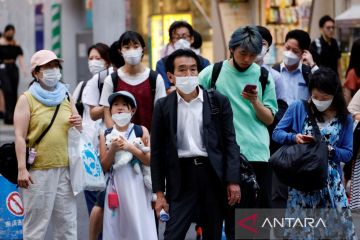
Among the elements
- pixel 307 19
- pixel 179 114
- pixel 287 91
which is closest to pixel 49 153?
pixel 179 114

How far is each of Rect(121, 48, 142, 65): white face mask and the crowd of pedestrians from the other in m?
0.01

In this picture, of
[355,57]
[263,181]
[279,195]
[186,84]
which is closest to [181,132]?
[186,84]

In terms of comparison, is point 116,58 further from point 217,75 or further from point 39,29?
point 39,29

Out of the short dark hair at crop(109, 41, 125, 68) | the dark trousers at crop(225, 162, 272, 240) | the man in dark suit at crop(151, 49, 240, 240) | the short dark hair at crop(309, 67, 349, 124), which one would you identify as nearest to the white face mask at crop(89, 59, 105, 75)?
the short dark hair at crop(109, 41, 125, 68)

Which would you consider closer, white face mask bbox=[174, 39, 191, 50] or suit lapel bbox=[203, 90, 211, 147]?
suit lapel bbox=[203, 90, 211, 147]

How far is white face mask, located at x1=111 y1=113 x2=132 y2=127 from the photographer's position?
8.58 meters

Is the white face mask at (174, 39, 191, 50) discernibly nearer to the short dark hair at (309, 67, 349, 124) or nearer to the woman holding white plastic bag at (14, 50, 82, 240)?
the woman holding white plastic bag at (14, 50, 82, 240)

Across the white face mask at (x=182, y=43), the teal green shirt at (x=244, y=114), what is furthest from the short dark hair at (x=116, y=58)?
the teal green shirt at (x=244, y=114)

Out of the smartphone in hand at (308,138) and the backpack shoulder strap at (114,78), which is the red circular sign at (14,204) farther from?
the smartphone in hand at (308,138)

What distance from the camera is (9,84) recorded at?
21266 mm

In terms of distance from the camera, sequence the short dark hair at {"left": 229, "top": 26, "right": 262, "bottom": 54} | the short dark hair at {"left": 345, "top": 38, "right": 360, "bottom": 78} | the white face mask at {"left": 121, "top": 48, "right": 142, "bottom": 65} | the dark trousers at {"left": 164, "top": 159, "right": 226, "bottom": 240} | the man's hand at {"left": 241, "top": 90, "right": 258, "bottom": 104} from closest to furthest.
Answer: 1. the dark trousers at {"left": 164, "top": 159, "right": 226, "bottom": 240}
2. the short dark hair at {"left": 229, "top": 26, "right": 262, "bottom": 54}
3. the man's hand at {"left": 241, "top": 90, "right": 258, "bottom": 104}
4. the white face mask at {"left": 121, "top": 48, "right": 142, "bottom": 65}
5. the short dark hair at {"left": 345, "top": 38, "right": 360, "bottom": 78}

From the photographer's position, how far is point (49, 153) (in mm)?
8461

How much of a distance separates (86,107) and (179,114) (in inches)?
105

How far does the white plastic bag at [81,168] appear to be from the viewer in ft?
28.0
